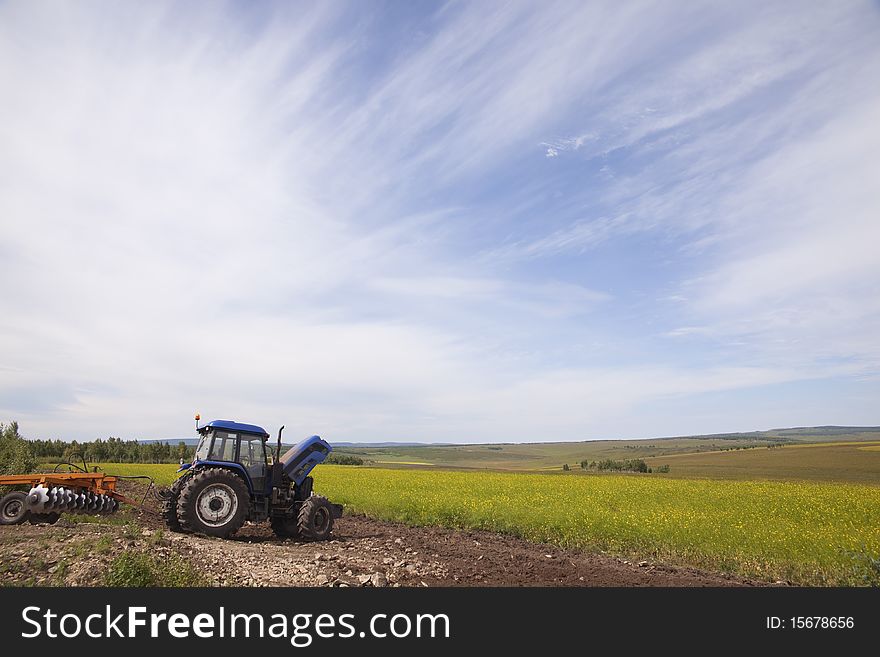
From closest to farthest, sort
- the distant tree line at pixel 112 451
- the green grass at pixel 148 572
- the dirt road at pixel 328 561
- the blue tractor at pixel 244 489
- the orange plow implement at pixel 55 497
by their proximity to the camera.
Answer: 1. the green grass at pixel 148 572
2. the dirt road at pixel 328 561
3. the blue tractor at pixel 244 489
4. the orange plow implement at pixel 55 497
5. the distant tree line at pixel 112 451

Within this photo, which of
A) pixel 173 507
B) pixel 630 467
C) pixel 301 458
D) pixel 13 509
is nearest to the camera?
pixel 13 509

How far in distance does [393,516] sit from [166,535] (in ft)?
28.1

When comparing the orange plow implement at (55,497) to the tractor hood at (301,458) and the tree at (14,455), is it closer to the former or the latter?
the tractor hood at (301,458)

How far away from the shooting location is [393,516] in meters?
18.1

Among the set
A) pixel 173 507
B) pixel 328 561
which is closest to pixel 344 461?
pixel 173 507

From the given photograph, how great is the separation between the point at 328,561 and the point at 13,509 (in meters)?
8.02

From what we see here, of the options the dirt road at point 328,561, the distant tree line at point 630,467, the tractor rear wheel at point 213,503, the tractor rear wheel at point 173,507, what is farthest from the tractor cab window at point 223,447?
the distant tree line at point 630,467

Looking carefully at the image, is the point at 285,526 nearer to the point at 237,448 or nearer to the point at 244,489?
the point at 244,489

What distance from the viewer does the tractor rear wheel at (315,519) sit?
507 inches

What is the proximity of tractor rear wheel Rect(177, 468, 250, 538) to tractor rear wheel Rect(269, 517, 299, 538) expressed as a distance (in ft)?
5.25

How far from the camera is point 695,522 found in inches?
599

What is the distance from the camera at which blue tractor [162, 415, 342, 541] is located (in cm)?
1205

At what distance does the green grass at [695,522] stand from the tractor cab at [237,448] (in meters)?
6.09
